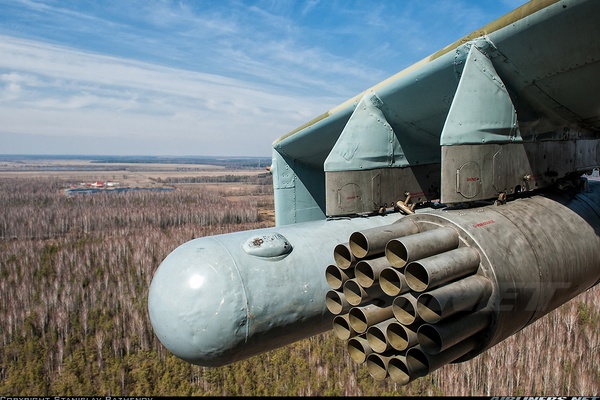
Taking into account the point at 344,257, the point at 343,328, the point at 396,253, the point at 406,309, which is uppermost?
the point at 396,253

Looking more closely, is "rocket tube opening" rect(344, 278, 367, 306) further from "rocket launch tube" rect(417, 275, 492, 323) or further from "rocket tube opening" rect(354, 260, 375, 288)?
"rocket launch tube" rect(417, 275, 492, 323)

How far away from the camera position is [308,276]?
18.9ft

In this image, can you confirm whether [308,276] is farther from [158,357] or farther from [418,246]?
[158,357]

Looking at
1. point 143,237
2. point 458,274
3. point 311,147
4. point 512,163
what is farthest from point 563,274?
point 143,237

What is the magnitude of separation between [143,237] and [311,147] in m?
54.6

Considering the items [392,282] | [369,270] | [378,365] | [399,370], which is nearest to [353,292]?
[369,270]

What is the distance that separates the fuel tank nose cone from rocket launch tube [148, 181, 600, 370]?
1cm

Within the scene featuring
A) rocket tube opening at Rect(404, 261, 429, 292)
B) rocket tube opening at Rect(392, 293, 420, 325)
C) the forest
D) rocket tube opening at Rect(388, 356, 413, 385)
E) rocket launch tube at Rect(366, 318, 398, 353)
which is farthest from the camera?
the forest

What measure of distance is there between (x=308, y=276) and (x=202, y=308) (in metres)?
1.58

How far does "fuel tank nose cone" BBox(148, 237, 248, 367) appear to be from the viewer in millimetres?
5117

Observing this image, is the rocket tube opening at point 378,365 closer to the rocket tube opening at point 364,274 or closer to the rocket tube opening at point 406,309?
the rocket tube opening at point 406,309

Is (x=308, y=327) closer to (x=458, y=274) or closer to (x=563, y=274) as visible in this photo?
(x=458, y=274)

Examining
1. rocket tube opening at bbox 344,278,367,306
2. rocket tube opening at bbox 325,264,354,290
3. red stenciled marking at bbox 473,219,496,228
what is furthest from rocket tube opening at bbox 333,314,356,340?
red stenciled marking at bbox 473,219,496,228

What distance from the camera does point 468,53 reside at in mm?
5164
